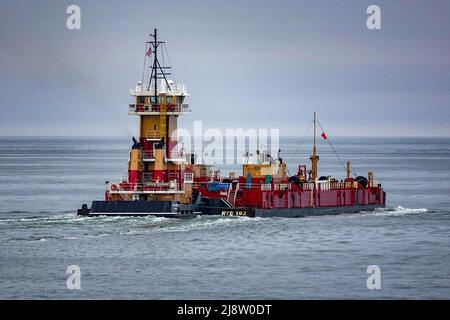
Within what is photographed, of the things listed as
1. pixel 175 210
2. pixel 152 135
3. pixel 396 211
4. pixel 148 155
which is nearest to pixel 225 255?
pixel 175 210

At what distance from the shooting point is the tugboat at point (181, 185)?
79062mm

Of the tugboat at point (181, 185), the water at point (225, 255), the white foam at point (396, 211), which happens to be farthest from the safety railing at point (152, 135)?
the white foam at point (396, 211)

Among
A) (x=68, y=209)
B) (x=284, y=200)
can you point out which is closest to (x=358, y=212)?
(x=284, y=200)

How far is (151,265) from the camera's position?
204 feet

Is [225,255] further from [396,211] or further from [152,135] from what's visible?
[396,211]

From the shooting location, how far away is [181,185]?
81062 mm

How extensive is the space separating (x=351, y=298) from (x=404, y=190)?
65.9 metres

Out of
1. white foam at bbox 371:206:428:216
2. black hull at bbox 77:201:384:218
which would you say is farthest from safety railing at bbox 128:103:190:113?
white foam at bbox 371:206:428:216

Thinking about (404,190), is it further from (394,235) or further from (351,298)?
(351,298)

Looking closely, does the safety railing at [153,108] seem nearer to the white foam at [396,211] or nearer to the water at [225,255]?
the water at [225,255]

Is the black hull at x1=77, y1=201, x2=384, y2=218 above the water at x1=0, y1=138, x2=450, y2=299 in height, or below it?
above

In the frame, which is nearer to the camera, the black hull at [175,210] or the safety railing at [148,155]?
the black hull at [175,210]

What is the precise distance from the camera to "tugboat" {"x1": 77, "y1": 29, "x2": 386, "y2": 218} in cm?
7906

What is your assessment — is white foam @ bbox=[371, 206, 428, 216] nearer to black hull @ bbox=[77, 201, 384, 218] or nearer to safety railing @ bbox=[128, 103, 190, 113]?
black hull @ bbox=[77, 201, 384, 218]
